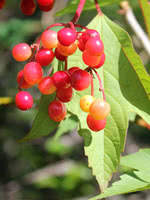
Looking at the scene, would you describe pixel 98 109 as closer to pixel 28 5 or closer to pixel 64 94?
pixel 64 94

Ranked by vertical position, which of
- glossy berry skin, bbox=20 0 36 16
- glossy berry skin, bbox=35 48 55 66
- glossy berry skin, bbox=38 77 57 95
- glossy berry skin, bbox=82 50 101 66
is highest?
glossy berry skin, bbox=20 0 36 16

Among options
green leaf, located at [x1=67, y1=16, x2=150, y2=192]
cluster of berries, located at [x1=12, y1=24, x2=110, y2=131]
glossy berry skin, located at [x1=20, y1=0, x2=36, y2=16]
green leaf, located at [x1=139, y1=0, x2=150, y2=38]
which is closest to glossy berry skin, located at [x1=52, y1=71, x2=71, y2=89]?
cluster of berries, located at [x1=12, y1=24, x2=110, y2=131]

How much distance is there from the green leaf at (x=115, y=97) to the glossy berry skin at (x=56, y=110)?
0.10 metres

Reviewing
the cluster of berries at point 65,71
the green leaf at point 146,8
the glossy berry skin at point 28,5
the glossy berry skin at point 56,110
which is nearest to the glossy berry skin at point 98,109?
the cluster of berries at point 65,71

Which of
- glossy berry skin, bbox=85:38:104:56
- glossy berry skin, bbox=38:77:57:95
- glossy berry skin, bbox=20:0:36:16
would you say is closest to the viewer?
glossy berry skin, bbox=85:38:104:56

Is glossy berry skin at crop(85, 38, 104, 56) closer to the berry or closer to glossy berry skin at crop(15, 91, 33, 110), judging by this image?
the berry

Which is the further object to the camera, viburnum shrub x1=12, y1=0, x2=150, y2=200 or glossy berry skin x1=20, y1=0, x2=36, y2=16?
glossy berry skin x1=20, y1=0, x2=36, y2=16

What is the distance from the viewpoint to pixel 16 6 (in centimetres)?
403

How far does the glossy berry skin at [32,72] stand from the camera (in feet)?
2.65

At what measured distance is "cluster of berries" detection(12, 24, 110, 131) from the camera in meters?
0.74

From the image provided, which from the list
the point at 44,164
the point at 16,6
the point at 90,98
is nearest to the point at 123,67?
the point at 90,98

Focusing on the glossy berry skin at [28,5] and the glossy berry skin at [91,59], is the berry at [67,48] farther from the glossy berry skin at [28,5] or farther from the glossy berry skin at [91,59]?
the glossy berry skin at [28,5]

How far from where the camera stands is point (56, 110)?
2.87ft

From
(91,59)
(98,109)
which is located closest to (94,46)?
(91,59)
